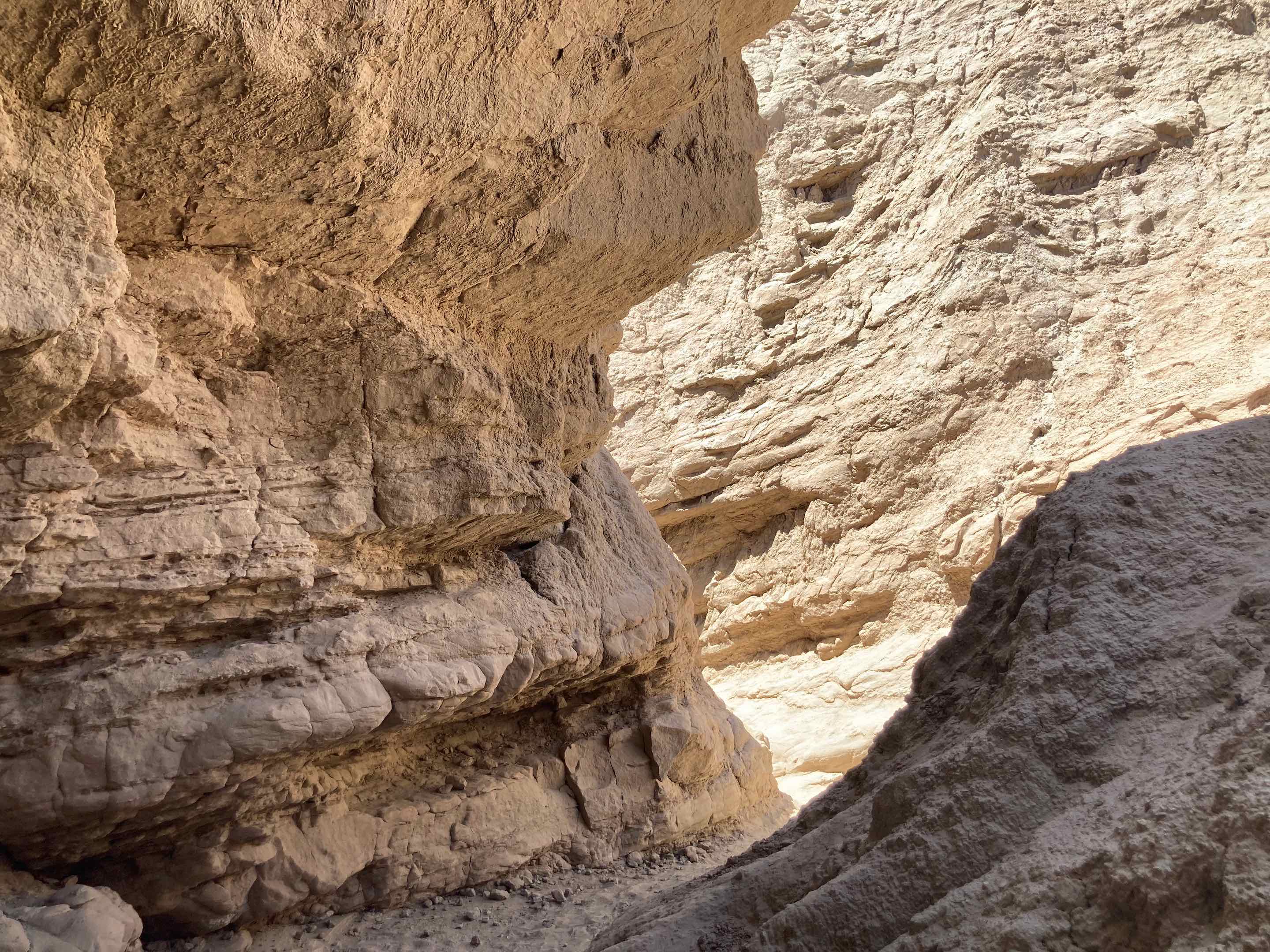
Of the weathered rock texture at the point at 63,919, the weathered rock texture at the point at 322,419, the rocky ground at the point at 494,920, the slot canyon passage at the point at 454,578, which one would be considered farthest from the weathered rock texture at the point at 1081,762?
the weathered rock texture at the point at 322,419

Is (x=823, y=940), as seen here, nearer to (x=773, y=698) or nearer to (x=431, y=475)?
(x=431, y=475)

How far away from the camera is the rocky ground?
428 centimetres

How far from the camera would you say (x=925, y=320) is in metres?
11.7

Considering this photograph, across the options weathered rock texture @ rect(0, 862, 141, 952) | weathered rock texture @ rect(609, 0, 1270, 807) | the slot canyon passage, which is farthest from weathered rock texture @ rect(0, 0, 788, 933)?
weathered rock texture @ rect(609, 0, 1270, 807)

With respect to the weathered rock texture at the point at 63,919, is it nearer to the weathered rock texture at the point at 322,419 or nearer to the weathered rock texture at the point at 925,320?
the weathered rock texture at the point at 322,419

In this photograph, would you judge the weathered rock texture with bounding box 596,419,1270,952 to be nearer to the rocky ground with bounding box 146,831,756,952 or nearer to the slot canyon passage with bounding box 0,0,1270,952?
the slot canyon passage with bounding box 0,0,1270,952

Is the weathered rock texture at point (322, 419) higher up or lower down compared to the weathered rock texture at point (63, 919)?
higher up

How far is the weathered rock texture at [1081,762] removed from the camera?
175 cm

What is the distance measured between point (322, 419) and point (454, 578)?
44.3 inches

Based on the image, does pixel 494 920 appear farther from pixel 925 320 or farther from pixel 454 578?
pixel 925 320

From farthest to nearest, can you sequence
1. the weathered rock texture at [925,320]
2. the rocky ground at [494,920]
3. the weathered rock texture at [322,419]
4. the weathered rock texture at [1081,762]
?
the weathered rock texture at [925,320] → the rocky ground at [494,920] → the weathered rock texture at [322,419] → the weathered rock texture at [1081,762]

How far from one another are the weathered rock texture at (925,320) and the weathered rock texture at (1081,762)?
7374 millimetres

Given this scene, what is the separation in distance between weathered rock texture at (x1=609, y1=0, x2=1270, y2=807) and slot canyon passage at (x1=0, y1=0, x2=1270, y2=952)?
15.2 ft

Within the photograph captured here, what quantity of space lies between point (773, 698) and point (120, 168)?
972 centimetres
